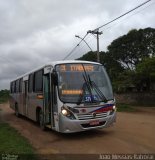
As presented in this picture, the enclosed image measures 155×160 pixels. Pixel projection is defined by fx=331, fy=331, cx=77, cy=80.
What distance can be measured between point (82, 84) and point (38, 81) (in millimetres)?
3844

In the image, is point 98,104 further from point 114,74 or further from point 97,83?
point 114,74

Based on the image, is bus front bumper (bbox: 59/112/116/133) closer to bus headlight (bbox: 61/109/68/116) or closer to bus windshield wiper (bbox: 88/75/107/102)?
bus headlight (bbox: 61/109/68/116)

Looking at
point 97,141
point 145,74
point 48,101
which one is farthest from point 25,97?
point 145,74

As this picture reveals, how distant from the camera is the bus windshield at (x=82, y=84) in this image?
1177 cm

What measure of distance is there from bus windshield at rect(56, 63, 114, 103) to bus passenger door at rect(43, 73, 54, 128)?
3.12 ft

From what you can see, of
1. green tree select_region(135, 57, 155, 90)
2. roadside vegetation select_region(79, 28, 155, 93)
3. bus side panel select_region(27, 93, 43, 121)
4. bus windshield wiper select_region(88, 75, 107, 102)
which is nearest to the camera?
bus windshield wiper select_region(88, 75, 107, 102)

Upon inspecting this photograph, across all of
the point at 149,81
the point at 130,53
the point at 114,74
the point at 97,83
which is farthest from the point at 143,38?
the point at 97,83

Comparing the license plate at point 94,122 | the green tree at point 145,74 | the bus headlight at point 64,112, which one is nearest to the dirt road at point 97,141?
the license plate at point 94,122

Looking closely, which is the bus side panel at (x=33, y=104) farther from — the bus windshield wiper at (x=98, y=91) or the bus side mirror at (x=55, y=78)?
the bus windshield wiper at (x=98, y=91)

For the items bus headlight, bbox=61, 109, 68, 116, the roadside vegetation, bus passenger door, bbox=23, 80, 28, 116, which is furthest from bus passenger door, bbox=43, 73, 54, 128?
the roadside vegetation

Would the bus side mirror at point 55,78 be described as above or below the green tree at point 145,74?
below

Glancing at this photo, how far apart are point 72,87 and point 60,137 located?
81.4 inches

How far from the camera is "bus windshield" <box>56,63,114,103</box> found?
38.6 feet

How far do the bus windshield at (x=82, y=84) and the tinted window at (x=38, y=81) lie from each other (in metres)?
2.37
